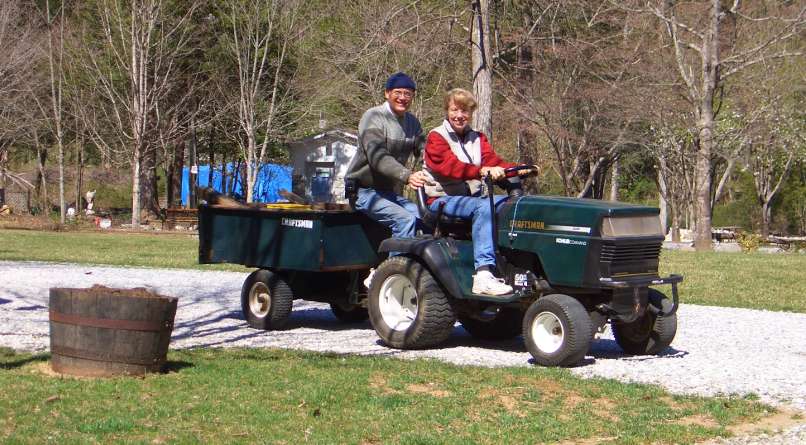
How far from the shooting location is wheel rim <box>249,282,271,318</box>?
12.1m

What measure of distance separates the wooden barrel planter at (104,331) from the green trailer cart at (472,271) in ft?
9.45

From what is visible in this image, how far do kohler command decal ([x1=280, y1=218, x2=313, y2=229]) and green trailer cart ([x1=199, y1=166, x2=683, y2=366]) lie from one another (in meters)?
0.01

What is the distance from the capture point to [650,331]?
10367 mm

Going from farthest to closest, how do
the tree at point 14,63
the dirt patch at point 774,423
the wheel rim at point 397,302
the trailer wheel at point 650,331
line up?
1. the tree at point 14,63
2. the wheel rim at point 397,302
3. the trailer wheel at point 650,331
4. the dirt patch at point 774,423

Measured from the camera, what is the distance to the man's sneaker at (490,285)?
990 centimetres

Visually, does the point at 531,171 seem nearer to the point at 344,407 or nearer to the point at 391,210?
the point at 391,210

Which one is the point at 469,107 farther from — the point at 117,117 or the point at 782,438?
the point at 117,117

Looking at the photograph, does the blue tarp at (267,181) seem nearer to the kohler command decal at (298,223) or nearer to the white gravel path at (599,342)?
the white gravel path at (599,342)

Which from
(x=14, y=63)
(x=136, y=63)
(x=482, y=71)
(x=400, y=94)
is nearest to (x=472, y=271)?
(x=400, y=94)

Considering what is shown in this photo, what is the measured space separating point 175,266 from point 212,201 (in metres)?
8.59

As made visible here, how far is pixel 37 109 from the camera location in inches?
1893

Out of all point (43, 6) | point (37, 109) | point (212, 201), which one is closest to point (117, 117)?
point (37, 109)

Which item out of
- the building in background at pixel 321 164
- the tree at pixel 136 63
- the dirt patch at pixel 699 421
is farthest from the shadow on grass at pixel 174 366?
the building in background at pixel 321 164

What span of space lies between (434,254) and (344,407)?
9.72 ft
